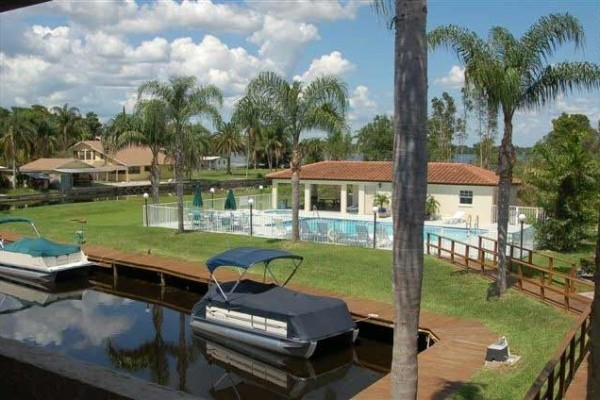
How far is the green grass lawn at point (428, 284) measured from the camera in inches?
426

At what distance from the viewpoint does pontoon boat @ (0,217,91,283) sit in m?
23.8

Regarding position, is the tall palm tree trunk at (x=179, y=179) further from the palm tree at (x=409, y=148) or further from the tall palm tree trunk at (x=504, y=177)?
the palm tree at (x=409, y=148)

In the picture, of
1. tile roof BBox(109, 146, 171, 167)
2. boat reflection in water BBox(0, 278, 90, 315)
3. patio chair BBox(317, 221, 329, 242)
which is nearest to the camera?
boat reflection in water BBox(0, 278, 90, 315)

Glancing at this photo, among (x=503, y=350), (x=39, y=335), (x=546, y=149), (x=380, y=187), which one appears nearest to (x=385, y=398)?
(x=503, y=350)

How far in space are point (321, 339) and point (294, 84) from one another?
12.9 m

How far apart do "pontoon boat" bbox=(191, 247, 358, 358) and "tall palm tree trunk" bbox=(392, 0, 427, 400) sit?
9.18 m

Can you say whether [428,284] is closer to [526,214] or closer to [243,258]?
[243,258]

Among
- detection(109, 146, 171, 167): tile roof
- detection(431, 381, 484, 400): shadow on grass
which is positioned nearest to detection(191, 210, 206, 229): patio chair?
detection(431, 381, 484, 400): shadow on grass

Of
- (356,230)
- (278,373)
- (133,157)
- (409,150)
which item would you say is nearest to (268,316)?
(278,373)

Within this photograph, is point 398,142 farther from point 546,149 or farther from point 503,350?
point 546,149

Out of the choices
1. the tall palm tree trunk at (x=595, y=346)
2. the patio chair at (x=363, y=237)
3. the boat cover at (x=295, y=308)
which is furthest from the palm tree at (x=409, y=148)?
the patio chair at (x=363, y=237)

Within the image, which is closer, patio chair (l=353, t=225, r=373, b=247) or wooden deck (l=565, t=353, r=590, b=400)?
wooden deck (l=565, t=353, r=590, b=400)

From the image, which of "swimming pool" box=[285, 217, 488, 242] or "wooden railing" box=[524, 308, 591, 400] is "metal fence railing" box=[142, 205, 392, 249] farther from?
"wooden railing" box=[524, 308, 591, 400]

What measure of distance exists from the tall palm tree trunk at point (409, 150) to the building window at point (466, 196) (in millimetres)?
29390
